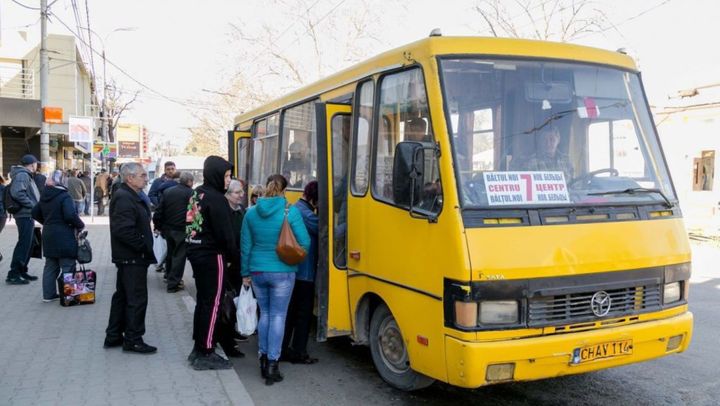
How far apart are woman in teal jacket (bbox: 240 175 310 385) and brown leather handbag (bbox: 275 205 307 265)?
0.07 meters

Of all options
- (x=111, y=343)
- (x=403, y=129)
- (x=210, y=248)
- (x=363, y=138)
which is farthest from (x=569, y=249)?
(x=111, y=343)

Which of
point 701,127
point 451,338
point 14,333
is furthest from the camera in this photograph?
point 701,127

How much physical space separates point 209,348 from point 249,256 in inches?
37.6

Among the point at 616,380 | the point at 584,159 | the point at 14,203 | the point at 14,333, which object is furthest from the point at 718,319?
the point at 14,203

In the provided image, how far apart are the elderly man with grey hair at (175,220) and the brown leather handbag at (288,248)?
3.65 m

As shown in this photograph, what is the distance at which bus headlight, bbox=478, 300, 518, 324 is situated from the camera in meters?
3.91

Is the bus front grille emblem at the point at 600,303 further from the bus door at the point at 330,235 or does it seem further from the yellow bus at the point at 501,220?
the bus door at the point at 330,235

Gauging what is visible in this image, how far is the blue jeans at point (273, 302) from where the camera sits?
5.15 meters

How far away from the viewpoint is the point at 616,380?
535 cm

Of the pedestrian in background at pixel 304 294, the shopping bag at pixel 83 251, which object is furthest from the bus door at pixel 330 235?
the shopping bag at pixel 83 251

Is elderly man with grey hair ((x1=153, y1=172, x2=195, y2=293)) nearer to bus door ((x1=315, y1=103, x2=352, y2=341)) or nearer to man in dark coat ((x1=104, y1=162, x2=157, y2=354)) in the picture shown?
man in dark coat ((x1=104, y1=162, x2=157, y2=354))

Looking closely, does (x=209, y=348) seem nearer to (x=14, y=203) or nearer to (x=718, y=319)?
(x=14, y=203)

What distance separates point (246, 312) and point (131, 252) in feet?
4.21

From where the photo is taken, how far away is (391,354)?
496 cm
